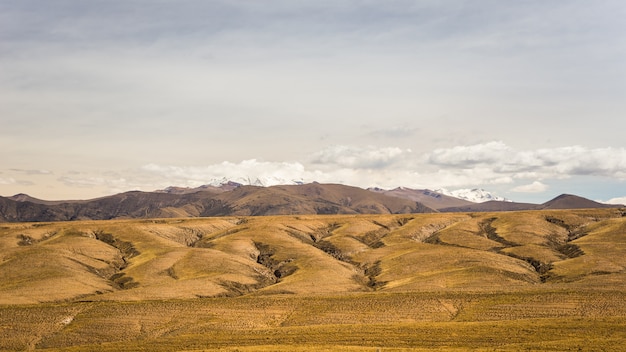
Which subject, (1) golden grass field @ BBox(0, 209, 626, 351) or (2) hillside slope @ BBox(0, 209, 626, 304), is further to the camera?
(2) hillside slope @ BBox(0, 209, 626, 304)

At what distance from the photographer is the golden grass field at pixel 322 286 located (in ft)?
215

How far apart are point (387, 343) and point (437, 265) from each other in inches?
2770

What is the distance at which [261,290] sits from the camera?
115 metres

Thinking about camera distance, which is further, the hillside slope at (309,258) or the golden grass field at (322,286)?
the hillside slope at (309,258)

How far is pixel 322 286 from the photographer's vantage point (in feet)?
374

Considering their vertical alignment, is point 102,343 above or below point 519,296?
below

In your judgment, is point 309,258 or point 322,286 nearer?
point 322,286

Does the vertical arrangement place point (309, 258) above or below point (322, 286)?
above

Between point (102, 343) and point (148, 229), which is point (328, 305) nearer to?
point (102, 343)

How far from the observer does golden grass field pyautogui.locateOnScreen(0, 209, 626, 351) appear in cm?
6556

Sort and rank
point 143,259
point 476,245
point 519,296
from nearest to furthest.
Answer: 1. point 519,296
2. point 143,259
3. point 476,245

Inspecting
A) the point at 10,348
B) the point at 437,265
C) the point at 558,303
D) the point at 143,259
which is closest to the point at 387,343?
the point at 558,303

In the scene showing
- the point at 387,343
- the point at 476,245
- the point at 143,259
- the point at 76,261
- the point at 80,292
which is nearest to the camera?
the point at 387,343

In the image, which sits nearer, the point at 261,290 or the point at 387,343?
the point at 387,343
